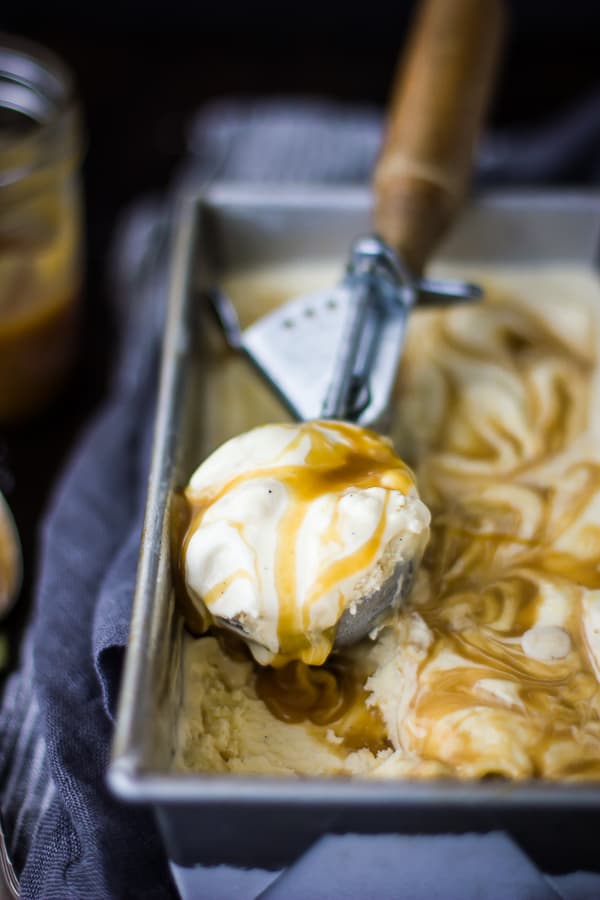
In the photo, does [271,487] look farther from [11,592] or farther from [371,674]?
[11,592]

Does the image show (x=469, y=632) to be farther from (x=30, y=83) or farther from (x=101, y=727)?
(x=30, y=83)

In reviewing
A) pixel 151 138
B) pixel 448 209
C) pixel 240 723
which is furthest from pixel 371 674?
pixel 151 138

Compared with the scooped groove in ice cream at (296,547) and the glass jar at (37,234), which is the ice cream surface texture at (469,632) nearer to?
the scooped groove in ice cream at (296,547)

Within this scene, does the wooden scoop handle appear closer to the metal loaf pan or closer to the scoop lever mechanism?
the scoop lever mechanism

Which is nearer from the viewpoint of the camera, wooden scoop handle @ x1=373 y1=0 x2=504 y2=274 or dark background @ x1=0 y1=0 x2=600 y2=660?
wooden scoop handle @ x1=373 y1=0 x2=504 y2=274

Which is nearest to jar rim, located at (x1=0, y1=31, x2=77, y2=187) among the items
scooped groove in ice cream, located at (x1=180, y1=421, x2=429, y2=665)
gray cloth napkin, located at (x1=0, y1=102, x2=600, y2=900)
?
gray cloth napkin, located at (x1=0, y1=102, x2=600, y2=900)

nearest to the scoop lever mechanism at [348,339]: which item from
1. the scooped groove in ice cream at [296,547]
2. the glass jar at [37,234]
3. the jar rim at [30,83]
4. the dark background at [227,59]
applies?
the scooped groove in ice cream at [296,547]

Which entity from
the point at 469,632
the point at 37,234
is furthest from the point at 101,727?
Answer: the point at 37,234
